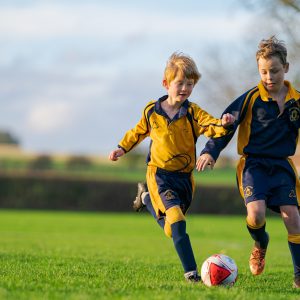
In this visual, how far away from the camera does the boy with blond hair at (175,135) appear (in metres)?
7.21

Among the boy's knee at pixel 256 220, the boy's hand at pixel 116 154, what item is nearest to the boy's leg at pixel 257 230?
the boy's knee at pixel 256 220

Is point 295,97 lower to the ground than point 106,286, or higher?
higher

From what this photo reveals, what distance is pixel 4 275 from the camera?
7.02 meters

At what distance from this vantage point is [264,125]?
7.30 meters

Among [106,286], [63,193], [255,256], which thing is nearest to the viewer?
[106,286]

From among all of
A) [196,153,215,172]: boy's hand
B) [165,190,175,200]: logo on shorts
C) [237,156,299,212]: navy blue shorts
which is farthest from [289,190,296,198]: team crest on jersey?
[165,190,175,200]: logo on shorts

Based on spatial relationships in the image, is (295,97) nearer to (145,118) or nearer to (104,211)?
(145,118)

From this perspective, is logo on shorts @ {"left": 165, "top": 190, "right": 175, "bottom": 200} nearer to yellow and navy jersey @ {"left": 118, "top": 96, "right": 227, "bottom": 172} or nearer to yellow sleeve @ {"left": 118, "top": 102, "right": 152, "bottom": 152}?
yellow and navy jersey @ {"left": 118, "top": 96, "right": 227, "bottom": 172}

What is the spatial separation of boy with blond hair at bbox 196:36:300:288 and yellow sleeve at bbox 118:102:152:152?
760mm

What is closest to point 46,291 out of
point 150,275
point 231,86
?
point 150,275

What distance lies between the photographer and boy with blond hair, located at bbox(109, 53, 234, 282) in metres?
7.21

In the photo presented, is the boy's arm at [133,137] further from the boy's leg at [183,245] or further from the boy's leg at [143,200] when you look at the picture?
the boy's leg at [183,245]

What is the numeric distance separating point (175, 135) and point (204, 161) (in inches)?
19.1

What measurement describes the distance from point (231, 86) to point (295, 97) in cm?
2999
